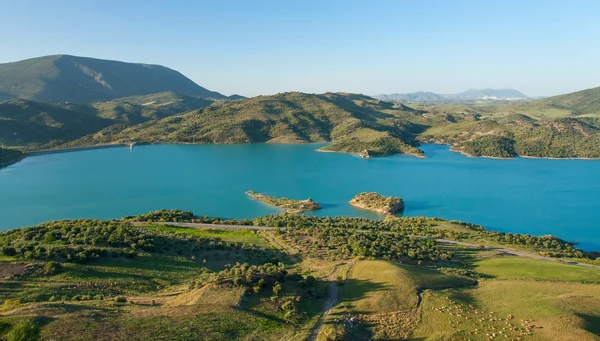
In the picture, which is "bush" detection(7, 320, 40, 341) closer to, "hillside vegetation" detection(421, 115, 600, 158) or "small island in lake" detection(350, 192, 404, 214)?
"small island in lake" detection(350, 192, 404, 214)

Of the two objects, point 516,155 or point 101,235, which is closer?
point 101,235

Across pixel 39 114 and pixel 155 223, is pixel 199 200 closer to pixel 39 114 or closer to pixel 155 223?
pixel 155 223

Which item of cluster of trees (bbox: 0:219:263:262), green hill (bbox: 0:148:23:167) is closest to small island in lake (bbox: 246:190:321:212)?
cluster of trees (bbox: 0:219:263:262)

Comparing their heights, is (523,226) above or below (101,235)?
below

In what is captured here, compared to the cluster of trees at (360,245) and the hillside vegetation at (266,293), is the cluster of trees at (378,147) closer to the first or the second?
the cluster of trees at (360,245)

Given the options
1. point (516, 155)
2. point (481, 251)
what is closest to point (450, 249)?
point (481, 251)

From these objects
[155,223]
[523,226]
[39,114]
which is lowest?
[523,226]

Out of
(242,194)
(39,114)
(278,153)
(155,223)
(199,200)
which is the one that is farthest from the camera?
(39,114)
